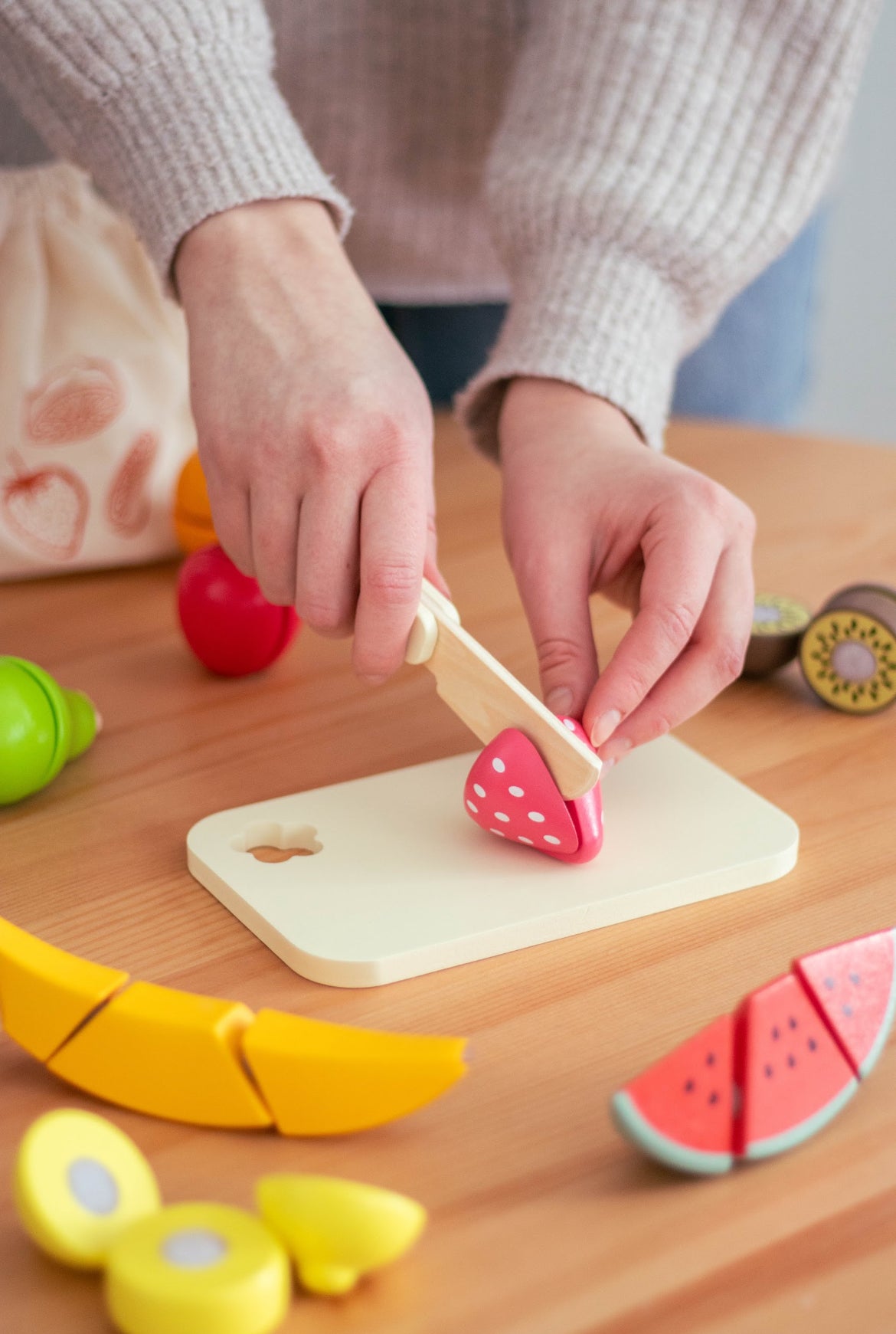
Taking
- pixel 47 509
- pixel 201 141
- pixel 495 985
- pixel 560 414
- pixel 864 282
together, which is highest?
pixel 201 141

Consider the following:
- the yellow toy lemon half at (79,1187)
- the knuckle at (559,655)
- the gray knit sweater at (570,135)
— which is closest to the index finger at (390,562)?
the knuckle at (559,655)

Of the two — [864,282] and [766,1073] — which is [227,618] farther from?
[864,282]

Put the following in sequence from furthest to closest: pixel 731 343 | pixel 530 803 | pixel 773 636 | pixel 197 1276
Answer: pixel 731 343
pixel 773 636
pixel 530 803
pixel 197 1276

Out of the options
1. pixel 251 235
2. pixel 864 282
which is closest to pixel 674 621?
pixel 251 235

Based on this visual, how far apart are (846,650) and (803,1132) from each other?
42 centimetres

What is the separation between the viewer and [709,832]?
0.70 meters

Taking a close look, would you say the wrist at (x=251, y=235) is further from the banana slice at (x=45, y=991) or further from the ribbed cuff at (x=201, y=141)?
the banana slice at (x=45, y=991)

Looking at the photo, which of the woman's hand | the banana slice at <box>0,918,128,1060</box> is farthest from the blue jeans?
the banana slice at <box>0,918,128,1060</box>

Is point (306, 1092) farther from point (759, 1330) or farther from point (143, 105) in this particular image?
point (143, 105)

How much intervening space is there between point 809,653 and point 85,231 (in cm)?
62

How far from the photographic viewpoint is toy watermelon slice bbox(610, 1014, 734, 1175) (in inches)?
18.0

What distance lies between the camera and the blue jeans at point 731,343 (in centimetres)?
134

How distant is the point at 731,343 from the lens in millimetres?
1389

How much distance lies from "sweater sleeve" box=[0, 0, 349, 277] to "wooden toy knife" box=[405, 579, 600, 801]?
27 cm
